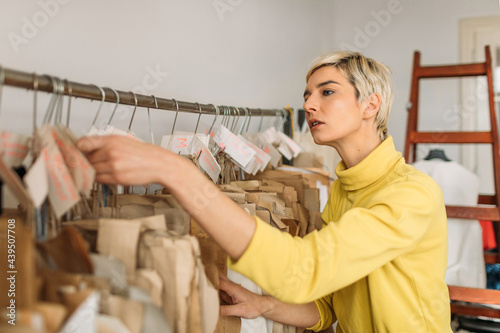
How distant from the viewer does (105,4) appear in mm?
1202

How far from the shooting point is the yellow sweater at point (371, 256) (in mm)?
774

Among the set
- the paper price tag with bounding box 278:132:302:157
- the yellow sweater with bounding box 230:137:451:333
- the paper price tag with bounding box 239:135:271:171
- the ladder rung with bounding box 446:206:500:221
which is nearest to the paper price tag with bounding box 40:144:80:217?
the yellow sweater with bounding box 230:137:451:333

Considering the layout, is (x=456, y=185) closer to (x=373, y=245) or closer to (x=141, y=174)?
(x=373, y=245)

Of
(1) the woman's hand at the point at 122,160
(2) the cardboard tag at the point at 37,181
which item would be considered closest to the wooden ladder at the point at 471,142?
(1) the woman's hand at the point at 122,160

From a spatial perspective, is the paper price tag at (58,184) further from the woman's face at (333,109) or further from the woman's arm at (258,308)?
the woman's face at (333,109)

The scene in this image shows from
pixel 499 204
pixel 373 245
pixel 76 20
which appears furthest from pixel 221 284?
pixel 499 204

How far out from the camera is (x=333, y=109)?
117cm

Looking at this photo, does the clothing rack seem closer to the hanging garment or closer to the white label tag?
the white label tag

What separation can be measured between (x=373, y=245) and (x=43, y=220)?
0.59 m

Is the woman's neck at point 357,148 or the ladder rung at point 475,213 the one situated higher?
the woman's neck at point 357,148

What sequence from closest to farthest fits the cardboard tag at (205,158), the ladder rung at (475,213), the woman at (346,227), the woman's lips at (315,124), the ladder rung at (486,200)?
the woman at (346,227)
the cardboard tag at (205,158)
the woman's lips at (315,124)
the ladder rung at (475,213)
the ladder rung at (486,200)

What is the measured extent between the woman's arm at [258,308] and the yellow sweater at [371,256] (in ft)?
0.35

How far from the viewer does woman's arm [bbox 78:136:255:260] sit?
658 mm

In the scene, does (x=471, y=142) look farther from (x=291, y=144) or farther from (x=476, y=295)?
(x=291, y=144)
